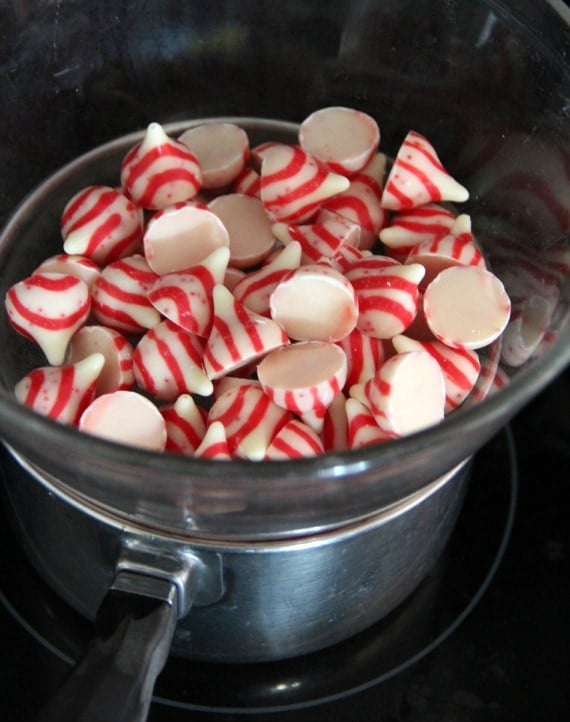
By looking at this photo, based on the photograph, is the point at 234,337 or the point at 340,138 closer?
the point at 234,337

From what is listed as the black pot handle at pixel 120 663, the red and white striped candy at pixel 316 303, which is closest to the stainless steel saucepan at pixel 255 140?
the black pot handle at pixel 120 663

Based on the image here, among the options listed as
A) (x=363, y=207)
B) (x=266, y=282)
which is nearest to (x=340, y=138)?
(x=363, y=207)

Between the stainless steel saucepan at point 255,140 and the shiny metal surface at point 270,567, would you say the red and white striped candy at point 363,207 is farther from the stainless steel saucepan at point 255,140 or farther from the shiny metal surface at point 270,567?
the shiny metal surface at point 270,567

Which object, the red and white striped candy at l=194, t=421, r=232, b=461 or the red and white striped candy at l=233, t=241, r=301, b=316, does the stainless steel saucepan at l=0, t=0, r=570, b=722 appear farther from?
the red and white striped candy at l=233, t=241, r=301, b=316

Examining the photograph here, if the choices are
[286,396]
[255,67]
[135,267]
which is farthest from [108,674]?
[255,67]

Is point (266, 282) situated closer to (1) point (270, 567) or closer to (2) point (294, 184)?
(2) point (294, 184)

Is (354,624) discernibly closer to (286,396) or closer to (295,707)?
(295,707)
